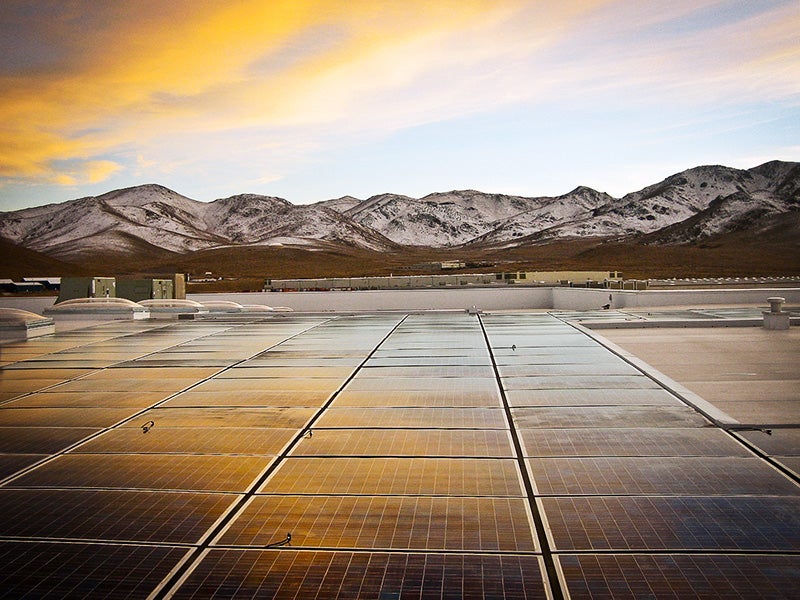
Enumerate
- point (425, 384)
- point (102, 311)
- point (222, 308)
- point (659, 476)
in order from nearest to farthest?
point (659, 476) → point (425, 384) → point (102, 311) → point (222, 308)

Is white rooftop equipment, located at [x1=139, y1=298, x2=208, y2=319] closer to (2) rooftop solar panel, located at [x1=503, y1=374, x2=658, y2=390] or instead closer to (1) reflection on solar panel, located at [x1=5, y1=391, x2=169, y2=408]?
(1) reflection on solar panel, located at [x1=5, y1=391, x2=169, y2=408]

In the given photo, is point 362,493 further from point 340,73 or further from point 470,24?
point 340,73

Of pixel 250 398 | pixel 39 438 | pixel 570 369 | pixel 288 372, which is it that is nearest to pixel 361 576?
pixel 39 438

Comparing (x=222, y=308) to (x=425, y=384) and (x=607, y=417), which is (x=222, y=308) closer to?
(x=425, y=384)

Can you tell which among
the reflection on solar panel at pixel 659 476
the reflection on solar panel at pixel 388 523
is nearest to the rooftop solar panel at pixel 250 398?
the reflection on solar panel at pixel 388 523

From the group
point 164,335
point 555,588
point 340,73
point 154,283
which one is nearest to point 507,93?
point 340,73

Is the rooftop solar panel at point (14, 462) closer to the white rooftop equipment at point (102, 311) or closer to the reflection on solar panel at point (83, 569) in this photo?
the reflection on solar panel at point (83, 569)
